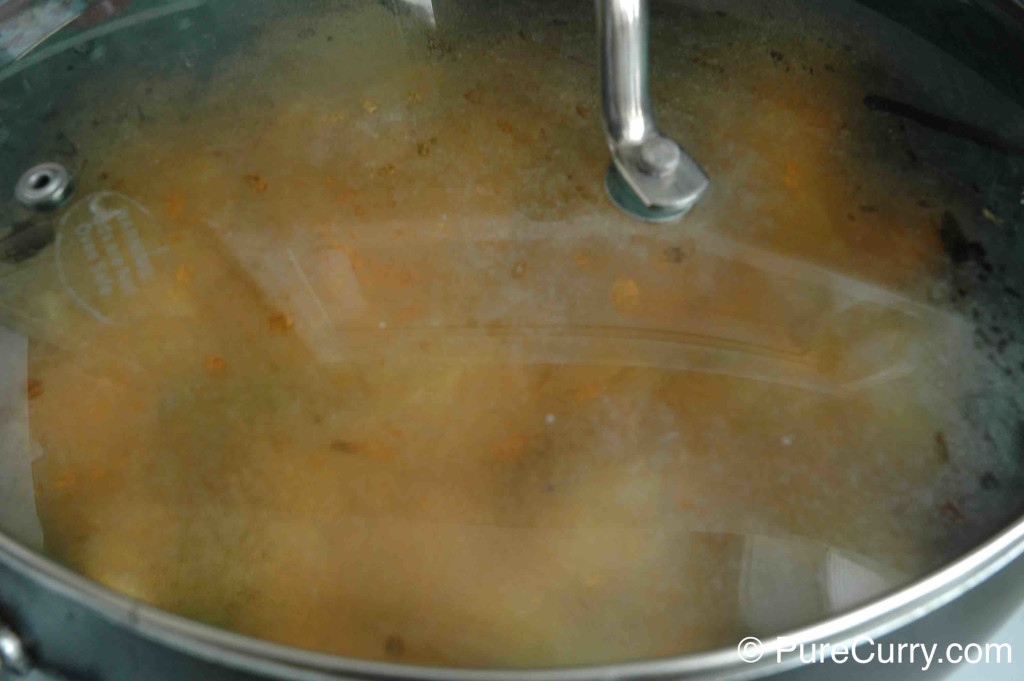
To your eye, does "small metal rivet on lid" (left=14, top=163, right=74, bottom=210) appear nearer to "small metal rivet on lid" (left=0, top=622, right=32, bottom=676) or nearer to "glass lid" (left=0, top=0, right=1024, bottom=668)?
"glass lid" (left=0, top=0, right=1024, bottom=668)

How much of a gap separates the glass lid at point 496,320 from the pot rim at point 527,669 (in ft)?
0.10

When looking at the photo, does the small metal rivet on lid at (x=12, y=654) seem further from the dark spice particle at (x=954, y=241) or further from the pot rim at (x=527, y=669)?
the dark spice particle at (x=954, y=241)

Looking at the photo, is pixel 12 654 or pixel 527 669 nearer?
pixel 527 669

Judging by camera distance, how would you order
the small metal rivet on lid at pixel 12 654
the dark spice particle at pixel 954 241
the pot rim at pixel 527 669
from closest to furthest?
the pot rim at pixel 527 669 < the small metal rivet on lid at pixel 12 654 < the dark spice particle at pixel 954 241

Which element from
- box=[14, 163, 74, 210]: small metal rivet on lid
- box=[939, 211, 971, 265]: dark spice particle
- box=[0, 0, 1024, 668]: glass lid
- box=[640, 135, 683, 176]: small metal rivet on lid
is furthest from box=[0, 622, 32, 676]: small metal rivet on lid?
→ box=[939, 211, 971, 265]: dark spice particle

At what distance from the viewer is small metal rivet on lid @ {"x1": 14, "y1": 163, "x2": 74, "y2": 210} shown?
81cm

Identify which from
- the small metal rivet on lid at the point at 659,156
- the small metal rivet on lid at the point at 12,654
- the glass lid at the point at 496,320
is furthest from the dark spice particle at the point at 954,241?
the small metal rivet on lid at the point at 12,654

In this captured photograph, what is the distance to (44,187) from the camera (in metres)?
0.82

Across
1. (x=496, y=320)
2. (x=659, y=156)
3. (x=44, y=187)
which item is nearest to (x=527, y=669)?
(x=496, y=320)

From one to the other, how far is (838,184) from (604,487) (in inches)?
14.8

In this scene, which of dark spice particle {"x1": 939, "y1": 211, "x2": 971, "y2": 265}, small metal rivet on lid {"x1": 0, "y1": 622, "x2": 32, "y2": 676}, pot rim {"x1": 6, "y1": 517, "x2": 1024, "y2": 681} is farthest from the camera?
dark spice particle {"x1": 939, "y1": 211, "x2": 971, "y2": 265}

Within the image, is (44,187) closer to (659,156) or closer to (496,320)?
(496,320)

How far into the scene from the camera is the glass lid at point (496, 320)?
62 centimetres

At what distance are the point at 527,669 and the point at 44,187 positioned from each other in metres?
0.67
